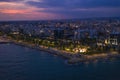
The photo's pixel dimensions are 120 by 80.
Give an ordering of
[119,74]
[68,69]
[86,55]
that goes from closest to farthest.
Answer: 1. [119,74]
2. [68,69]
3. [86,55]

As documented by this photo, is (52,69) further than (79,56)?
No

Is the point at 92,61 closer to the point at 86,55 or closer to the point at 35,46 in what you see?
the point at 86,55

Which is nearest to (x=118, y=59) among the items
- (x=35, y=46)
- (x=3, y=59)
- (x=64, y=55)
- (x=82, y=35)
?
(x=64, y=55)

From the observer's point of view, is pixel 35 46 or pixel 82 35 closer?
pixel 35 46

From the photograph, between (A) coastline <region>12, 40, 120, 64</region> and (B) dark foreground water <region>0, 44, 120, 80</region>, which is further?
(A) coastline <region>12, 40, 120, 64</region>

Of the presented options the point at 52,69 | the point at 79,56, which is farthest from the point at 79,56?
the point at 52,69

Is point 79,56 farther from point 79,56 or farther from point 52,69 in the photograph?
point 52,69

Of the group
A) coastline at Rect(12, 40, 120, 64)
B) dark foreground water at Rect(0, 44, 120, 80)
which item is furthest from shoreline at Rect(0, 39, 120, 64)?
dark foreground water at Rect(0, 44, 120, 80)

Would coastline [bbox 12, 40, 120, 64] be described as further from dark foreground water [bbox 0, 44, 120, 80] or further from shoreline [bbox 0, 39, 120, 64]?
dark foreground water [bbox 0, 44, 120, 80]

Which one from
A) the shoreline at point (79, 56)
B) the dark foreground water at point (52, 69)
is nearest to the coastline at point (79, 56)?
the shoreline at point (79, 56)
